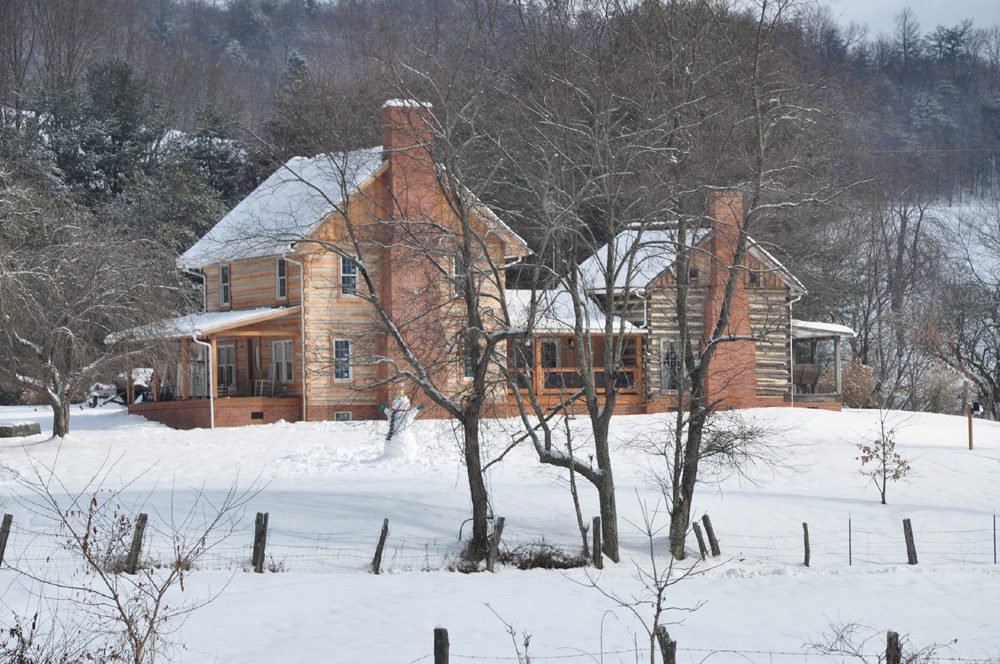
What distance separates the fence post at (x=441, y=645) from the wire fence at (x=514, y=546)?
9.26 meters

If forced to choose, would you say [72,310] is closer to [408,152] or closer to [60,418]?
[60,418]

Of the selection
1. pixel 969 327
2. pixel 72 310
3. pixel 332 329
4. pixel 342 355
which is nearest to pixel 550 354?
pixel 342 355

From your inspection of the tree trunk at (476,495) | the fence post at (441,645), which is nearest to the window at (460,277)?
the tree trunk at (476,495)

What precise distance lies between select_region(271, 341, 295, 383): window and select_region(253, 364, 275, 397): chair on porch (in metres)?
0.18

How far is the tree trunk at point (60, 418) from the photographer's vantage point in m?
31.1

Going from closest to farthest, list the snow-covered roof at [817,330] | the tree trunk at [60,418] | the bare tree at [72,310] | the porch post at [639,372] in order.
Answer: the bare tree at [72,310]
the tree trunk at [60,418]
the porch post at [639,372]
the snow-covered roof at [817,330]

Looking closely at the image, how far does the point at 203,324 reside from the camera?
35.7 metres

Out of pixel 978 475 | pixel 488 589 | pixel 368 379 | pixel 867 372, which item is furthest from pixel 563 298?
pixel 488 589

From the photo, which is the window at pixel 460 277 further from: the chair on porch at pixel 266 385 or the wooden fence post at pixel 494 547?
the chair on porch at pixel 266 385

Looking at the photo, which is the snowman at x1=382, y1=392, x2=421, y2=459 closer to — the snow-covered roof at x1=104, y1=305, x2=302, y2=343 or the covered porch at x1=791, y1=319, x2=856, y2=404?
the snow-covered roof at x1=104, y1=305, x2=302, y2=343

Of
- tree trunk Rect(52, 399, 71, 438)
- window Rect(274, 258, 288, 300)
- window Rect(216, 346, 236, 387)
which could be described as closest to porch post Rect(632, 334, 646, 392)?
window Rect(274, 258, 288, 300)

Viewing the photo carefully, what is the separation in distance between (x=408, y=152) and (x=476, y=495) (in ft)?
30.7

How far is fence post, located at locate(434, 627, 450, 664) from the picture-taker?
8.86 m

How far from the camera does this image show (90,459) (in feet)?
89.6
